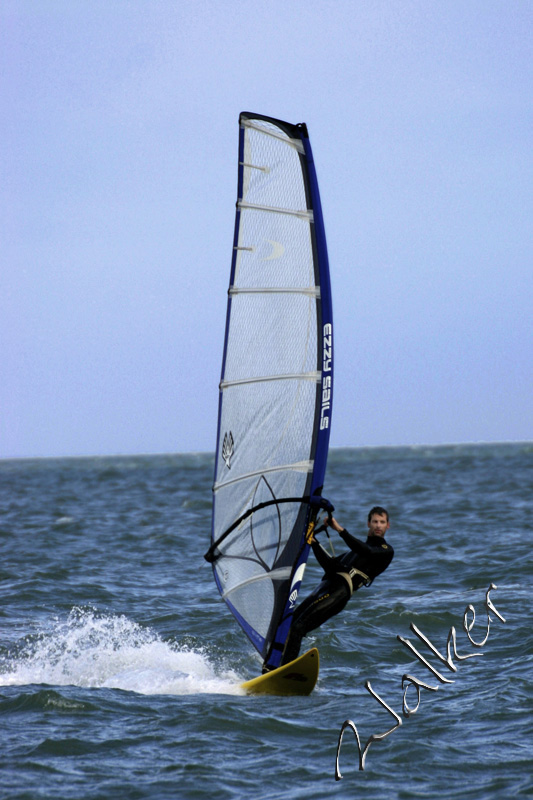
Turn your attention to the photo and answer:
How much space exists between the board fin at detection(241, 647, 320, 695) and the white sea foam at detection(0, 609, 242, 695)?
21 centimetres

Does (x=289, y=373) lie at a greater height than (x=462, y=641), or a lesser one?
greater

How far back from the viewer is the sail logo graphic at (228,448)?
23.2ft

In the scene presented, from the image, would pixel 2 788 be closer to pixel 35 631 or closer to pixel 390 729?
pixel 390 729

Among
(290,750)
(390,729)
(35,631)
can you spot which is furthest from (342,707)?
(35,631)

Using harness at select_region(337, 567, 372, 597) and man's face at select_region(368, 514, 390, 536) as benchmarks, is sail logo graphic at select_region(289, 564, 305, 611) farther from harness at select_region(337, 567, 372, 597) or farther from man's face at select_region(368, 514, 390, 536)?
man's face at select_region(368, 514, 390, 536)

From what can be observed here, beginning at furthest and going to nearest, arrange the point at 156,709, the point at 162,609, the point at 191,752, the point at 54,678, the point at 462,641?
the point at 162,609, the point at 462,641, the point at 54,678, the point at 156,709, the point at 191,752

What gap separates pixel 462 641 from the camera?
8703mm

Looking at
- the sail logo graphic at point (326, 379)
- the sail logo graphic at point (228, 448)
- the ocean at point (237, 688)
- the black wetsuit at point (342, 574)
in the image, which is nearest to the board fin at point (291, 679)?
the ocean at point (237, 688)

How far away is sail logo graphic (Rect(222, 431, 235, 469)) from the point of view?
7066 mm

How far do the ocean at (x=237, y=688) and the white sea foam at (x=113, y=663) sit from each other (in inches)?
1.0

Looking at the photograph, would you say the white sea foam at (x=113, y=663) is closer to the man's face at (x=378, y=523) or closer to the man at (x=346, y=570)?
the man at (x=346, y=570)

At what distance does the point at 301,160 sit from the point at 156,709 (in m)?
4.09

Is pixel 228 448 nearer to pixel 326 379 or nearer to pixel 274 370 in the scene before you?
pixel 274 370

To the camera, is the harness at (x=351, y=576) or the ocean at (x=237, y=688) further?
the harness at (x=351, y=576)
